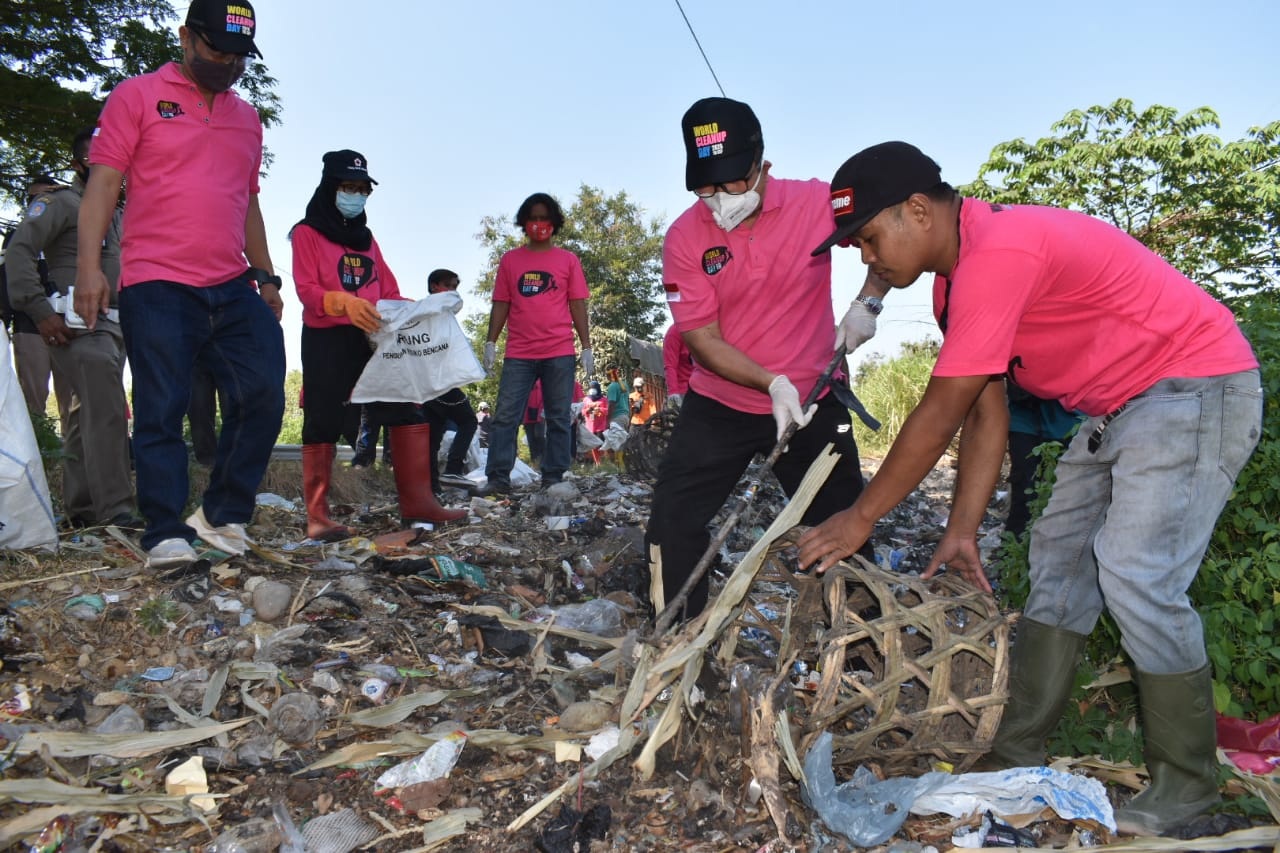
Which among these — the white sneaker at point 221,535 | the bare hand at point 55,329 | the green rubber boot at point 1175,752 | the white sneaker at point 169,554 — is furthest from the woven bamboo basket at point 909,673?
the bare hand at point 55,329

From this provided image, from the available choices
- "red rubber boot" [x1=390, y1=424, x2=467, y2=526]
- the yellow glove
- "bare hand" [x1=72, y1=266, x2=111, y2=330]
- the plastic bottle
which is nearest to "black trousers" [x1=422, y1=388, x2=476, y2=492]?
"red rubber boot" [x1=390, y1=424, x2=467, y2=526]

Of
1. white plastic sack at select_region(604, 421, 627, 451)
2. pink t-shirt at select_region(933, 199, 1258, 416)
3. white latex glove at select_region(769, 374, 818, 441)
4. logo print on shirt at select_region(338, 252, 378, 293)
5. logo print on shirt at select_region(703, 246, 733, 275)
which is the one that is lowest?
white plastic sack at select_region(604, 421, 627, 451)

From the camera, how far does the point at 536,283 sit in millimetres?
6715

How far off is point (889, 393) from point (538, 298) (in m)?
7.51

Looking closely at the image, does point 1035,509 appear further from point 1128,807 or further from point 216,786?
point 216,786

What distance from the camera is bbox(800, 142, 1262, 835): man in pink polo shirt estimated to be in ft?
6.91

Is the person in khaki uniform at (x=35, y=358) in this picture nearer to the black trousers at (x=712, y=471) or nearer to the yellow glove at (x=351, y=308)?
the yellow glove at (x=351, y=308)

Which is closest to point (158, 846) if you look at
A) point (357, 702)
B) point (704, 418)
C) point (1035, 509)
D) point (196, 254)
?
point (357, 702)

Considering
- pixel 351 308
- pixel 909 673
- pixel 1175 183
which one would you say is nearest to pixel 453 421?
pixel 351 308

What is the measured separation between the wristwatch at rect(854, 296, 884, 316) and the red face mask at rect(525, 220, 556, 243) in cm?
379

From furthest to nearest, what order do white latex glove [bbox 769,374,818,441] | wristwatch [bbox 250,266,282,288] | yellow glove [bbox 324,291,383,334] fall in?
yellow glove [bbox 324,291,383,334], wristwatch [bbox 250,266,282,288], white latex glove [bbox 769,374,818,441]

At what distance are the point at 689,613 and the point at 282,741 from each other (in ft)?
4.52

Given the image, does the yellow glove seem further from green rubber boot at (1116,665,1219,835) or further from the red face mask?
green rubber boot at (1116,665,1219,835)

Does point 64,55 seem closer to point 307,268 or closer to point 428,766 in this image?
point 307,268
